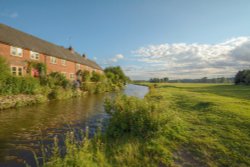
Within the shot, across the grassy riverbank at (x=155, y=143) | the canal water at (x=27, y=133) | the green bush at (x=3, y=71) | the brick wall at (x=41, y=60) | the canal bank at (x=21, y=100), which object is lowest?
the canal water at (x=27, y=133)

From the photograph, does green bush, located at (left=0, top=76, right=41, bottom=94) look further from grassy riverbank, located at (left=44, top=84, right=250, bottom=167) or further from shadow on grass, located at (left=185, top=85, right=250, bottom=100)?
shadow on grass, located at (left=185, top=85, right=250, bottom=100)

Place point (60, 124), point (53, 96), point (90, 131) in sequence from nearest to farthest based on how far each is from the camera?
1. point (90, 131)
2. point (60, 124)
3. point (53, 96)

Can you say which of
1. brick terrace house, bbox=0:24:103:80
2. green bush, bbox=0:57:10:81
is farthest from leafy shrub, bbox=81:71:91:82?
green bush, bbox=0:57:10:81

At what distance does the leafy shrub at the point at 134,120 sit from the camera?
699 cm

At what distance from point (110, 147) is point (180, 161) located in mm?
2699

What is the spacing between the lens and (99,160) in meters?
5.14

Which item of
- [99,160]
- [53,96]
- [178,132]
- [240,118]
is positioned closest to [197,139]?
[178,132]

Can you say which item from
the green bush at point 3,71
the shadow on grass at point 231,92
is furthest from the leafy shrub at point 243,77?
the green bush at point 3,71

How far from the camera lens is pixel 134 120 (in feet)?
24.3

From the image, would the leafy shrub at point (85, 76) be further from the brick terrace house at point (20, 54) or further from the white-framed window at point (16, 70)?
the white-framed window at point (16, 70)

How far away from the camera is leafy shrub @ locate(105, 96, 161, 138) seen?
6987 millimetres

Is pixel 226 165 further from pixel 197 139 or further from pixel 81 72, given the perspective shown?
pixel 81 72

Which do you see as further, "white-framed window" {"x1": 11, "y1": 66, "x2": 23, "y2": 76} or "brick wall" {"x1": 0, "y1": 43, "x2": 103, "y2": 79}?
"white-framed window" {"x1": 11, "y1": 66, "x2": 23, "y2": 76}

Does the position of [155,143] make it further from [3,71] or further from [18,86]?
[3,71]
